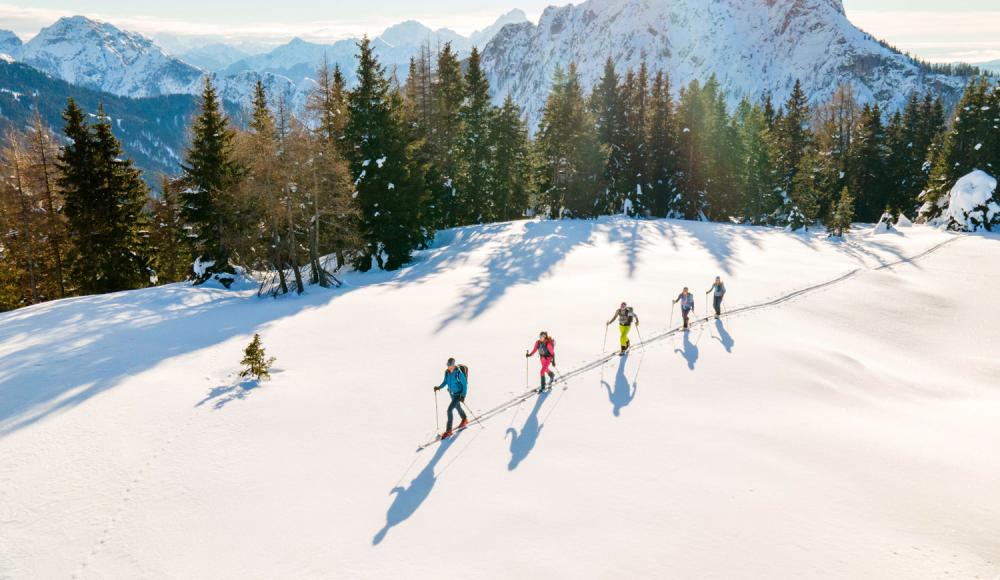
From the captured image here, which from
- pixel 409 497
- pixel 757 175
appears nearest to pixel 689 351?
pixel 409 497

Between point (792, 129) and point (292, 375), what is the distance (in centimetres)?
5353

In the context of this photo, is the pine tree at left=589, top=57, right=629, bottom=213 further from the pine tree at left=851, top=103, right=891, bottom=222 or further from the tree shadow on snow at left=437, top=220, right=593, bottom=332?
the pine tree at left=851, top=103, right=891, bottom=222

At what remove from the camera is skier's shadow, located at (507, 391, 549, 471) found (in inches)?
437

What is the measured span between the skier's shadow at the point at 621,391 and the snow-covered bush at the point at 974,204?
43.0 metres

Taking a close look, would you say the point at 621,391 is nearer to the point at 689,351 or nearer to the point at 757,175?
the point at 689,351

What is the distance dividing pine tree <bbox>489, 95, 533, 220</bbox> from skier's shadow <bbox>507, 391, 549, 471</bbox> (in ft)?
126

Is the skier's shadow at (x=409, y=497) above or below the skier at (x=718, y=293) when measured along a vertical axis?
below

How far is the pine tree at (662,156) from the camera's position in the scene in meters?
53.1

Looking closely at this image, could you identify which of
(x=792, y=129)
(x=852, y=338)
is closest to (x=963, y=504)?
(x=852, y=338)

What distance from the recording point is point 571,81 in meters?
50.3

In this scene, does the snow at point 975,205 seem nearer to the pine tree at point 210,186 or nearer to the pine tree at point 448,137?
the pine tree at point 448,137

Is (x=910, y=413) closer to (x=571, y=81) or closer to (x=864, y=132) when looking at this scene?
(x=571, y=81)

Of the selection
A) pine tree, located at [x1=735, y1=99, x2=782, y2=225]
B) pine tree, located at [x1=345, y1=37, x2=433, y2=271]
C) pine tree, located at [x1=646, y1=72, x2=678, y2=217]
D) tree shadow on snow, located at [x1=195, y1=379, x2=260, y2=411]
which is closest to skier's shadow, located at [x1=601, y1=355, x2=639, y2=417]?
tree shadow on snow, located at [x1=195, y1=379, x2=260, y2=411]

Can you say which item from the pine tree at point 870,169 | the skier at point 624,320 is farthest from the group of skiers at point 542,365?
the pine tree at point 870,169
